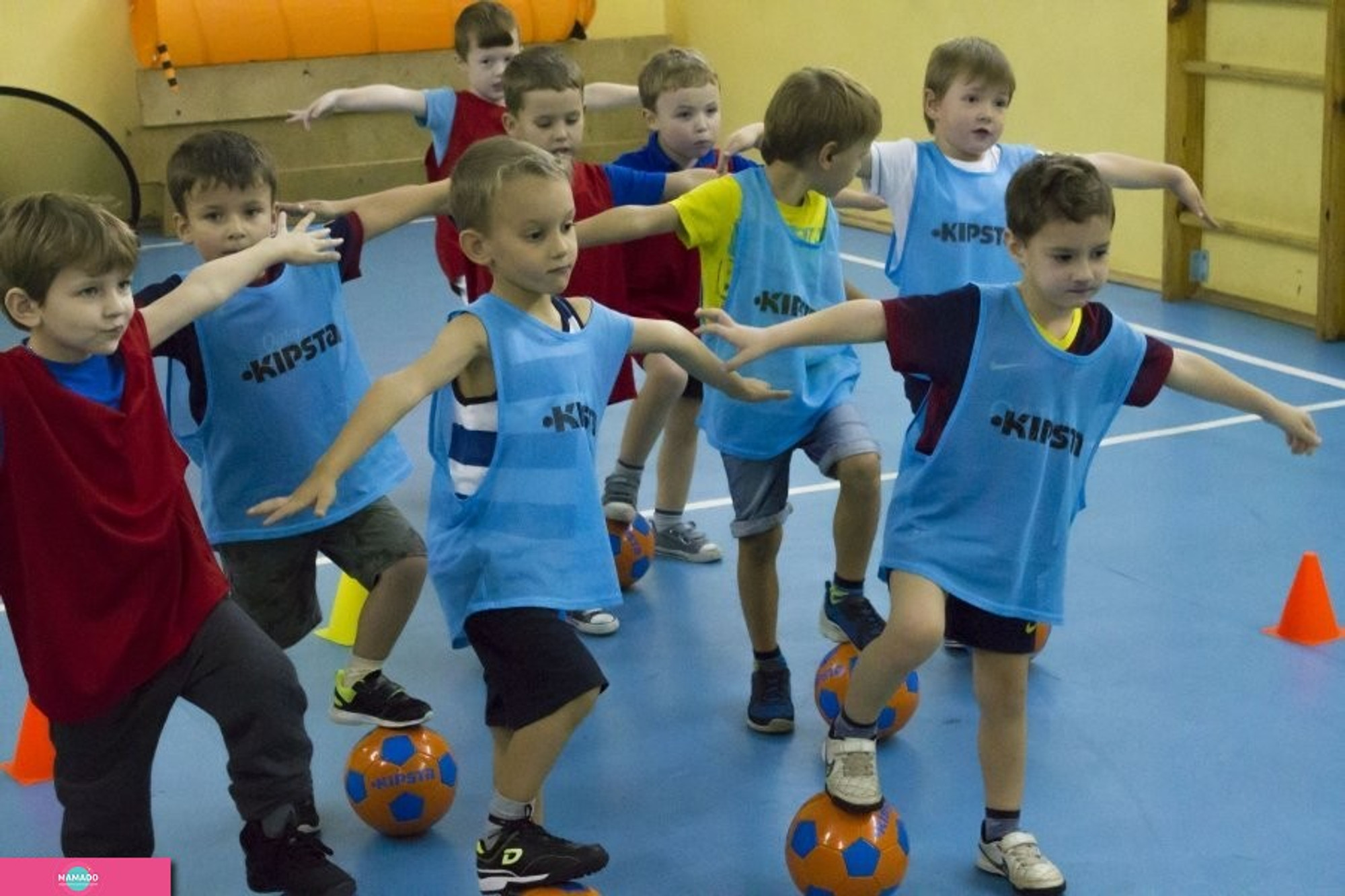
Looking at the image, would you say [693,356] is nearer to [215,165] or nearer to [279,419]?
[279,419]

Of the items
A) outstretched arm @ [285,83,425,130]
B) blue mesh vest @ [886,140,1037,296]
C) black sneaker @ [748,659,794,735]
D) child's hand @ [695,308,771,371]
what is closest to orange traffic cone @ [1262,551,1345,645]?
blue mesh vest @ [886,140,1037,296]

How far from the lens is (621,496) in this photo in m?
5.80

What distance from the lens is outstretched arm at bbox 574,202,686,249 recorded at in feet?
14.4

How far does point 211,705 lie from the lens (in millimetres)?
3473

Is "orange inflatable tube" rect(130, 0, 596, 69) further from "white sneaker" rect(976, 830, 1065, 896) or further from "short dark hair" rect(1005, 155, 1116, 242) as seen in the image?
"white sneaker" rect(976, 830, 1065, 896)

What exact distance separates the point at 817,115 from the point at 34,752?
2511 millimetres

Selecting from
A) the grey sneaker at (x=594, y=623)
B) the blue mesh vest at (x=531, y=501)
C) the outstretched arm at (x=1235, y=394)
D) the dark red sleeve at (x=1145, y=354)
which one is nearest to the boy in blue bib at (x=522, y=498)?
the blue mesh vest at (x=531, y=501)

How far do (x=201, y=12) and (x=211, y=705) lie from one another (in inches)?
389

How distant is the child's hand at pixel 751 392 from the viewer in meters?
3.88

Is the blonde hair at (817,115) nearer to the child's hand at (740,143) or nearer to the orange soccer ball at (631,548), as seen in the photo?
the child's hand at (740,143)

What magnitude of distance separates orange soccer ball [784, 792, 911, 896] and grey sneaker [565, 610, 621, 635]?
160 cm

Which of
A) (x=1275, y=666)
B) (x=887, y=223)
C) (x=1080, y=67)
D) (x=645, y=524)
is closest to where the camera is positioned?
(x=1275, y=666)

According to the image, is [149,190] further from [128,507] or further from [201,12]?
[128,507]

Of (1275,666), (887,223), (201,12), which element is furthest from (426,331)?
(1275,666)
